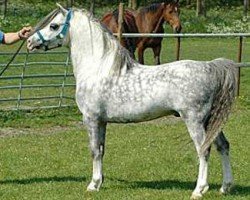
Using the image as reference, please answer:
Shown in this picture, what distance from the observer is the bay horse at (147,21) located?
1430 centimetres

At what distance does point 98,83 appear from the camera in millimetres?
6332

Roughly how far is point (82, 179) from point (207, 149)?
5.17ft

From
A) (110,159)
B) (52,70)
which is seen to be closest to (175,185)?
(110,159)

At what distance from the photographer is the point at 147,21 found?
15.1 meters

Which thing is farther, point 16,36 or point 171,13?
point 171,13

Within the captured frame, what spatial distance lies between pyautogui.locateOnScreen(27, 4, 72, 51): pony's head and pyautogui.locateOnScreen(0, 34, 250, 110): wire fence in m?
4.12

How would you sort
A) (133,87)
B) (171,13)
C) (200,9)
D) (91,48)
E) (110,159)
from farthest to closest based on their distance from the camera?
(200,9)
(171,13)
(110,159)
(91,48)
(133,87)

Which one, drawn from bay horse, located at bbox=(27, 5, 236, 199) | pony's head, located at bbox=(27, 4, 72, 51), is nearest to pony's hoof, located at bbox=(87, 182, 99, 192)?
bay horse, located at bbox=(27, 5, 236, 199)

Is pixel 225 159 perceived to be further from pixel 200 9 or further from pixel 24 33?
pixel 200 9

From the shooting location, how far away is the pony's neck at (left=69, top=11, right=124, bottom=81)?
636cm

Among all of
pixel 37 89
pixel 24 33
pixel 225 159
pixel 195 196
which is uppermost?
pixel 24 33

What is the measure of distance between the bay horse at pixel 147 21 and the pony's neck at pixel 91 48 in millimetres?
7420

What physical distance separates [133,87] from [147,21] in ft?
29.7

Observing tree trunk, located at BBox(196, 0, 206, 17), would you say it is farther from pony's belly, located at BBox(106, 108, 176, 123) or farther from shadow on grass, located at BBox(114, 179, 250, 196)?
pony's belly, located at BBox(106, 108, 176, 123)
